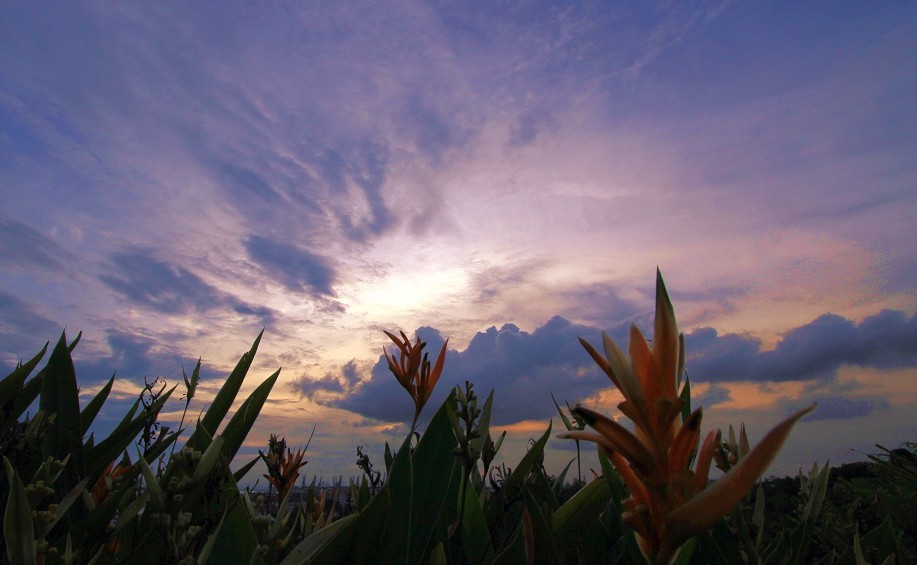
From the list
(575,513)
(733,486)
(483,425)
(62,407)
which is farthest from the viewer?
(62,407)

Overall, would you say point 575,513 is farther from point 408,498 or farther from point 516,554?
point 408,498

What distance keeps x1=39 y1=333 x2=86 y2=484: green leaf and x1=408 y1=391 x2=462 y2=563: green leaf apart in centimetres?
140

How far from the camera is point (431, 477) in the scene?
5.23ft

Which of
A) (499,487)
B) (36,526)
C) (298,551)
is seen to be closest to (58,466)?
(36,526)

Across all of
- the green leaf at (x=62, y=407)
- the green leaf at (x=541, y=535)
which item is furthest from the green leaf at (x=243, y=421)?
the green leaf at (x=541, y=535)

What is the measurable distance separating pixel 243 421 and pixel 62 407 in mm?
740

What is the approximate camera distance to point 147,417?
240cm

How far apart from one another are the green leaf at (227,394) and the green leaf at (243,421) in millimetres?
122

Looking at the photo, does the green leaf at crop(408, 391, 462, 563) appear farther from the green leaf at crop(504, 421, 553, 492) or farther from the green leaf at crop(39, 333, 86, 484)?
the green leaf at crop(39, 333, 86, 484)

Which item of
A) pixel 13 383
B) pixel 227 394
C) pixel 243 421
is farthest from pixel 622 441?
pixel 13 383

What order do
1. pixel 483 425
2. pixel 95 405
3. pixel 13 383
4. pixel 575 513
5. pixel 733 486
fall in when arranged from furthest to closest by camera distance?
pixel 95 405 < pixel 13 383 < pixel 483 425 < pixel 575 513 < pixel 733 486

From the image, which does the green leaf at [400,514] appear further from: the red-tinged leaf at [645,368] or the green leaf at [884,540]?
the green leaf at [884,540]

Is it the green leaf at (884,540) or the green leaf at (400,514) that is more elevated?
the green leaf at (400,514)

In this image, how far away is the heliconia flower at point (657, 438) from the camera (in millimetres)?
835
